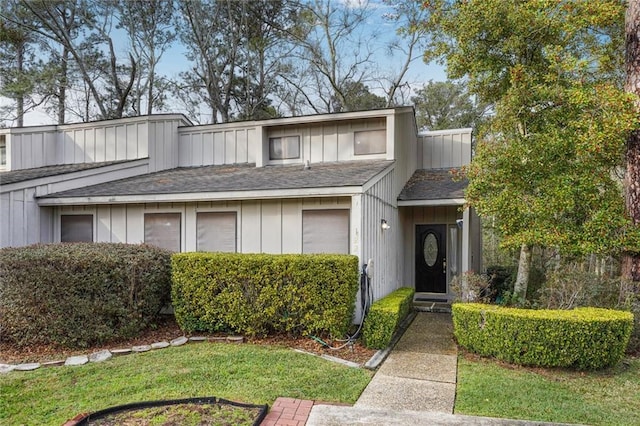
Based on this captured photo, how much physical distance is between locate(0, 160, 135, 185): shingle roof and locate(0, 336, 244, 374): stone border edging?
475 cm

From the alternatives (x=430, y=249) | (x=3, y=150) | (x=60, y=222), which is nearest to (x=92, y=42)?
(x=3, y=150)

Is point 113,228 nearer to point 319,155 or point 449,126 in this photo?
point 319,155

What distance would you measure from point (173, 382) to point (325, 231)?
3.85 metres

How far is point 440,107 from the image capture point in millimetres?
24141

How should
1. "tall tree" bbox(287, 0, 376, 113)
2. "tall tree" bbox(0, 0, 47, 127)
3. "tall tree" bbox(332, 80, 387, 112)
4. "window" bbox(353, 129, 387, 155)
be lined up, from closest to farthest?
"window" bbox(353, 129, 387, 155)
"tall tree" bbox(0, 0, 47, 127)
"tall tree" bbox(287, 0, 376, 113)
"tall tree" bbox(332, 80, 387, 112)

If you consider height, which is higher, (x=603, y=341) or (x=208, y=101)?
(x=208, y=101)

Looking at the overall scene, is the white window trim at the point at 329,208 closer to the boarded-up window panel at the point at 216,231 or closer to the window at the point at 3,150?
the boarded-up window panel at the point at 216,231

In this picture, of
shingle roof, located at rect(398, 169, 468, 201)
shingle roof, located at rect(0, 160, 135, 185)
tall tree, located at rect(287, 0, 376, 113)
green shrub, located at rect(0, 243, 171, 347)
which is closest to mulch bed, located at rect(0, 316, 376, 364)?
green shrub, located at rect(0, 243, 171, 347)

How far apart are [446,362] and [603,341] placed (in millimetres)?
2147

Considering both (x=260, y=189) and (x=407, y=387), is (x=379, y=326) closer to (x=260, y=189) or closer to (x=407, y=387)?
(x=407, y=387)

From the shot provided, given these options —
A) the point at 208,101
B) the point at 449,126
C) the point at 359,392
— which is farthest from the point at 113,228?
the point at 449,126

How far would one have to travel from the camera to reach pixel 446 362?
19.5 ft

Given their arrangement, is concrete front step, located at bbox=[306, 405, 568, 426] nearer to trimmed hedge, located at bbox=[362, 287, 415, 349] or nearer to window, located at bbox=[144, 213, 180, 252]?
trimmed hedge, located at bbox=[362, 287, 415, 349]

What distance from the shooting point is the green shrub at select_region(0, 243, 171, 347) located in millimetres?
6117
